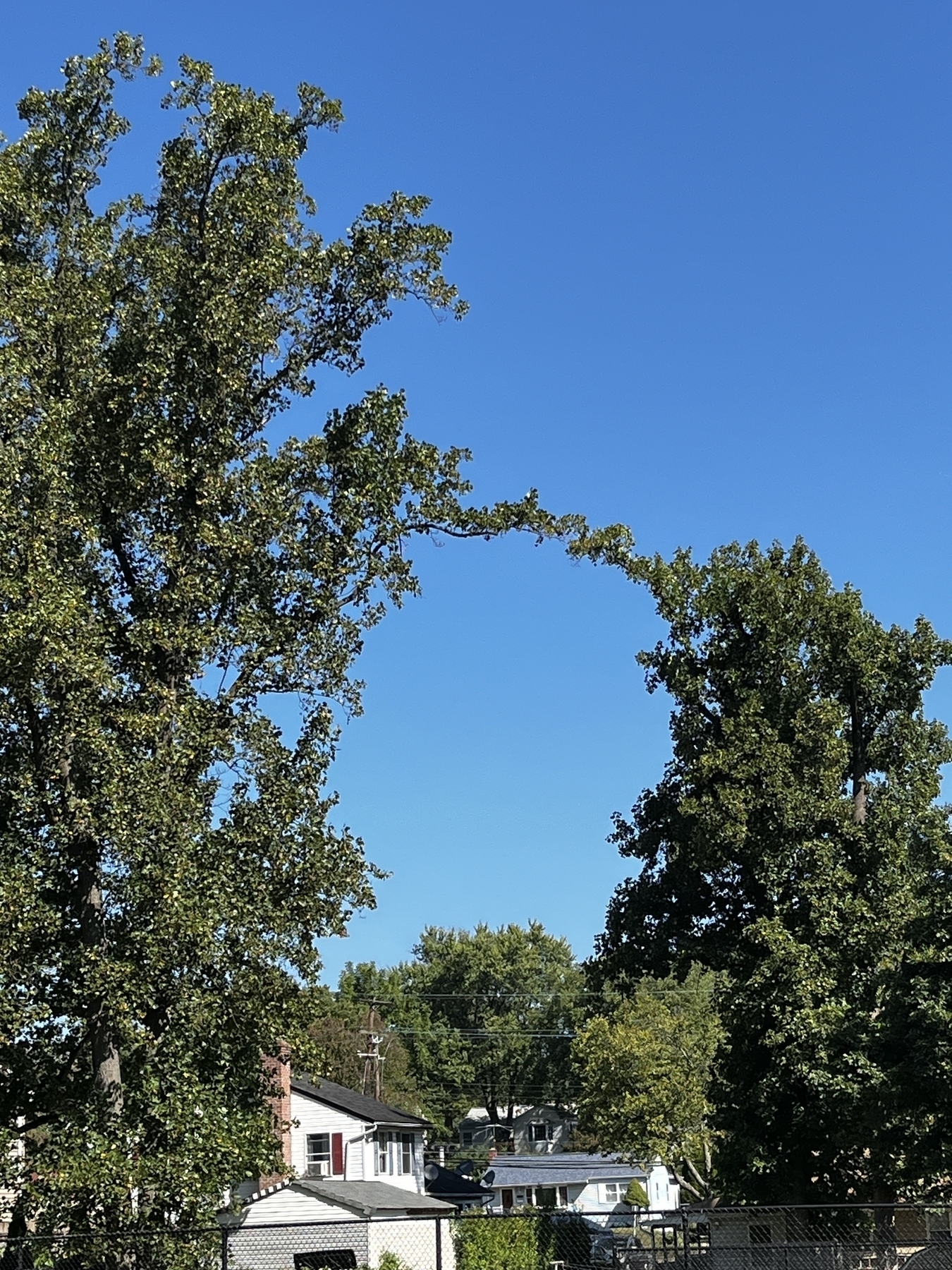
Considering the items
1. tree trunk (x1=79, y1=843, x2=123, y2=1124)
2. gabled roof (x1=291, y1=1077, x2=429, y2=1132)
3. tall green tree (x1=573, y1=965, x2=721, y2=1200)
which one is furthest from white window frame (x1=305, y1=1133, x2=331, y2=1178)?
tree trunk (x1=79, y1=843, x2=123, y2=1124)

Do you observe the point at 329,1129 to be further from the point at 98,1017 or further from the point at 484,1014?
the point at 484,1014

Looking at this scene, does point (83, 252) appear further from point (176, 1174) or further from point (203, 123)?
point (176, 1174)

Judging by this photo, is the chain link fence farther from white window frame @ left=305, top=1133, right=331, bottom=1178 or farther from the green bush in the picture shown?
white window frame @ left=305, top=1133, right=331, bottom=1178

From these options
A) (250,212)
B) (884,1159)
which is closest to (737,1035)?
(884,1159)

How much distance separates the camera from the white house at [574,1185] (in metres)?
60.2

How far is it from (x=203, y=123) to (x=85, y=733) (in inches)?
351

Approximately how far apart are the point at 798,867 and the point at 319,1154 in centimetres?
2114

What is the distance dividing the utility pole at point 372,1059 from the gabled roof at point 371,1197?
21099 mm

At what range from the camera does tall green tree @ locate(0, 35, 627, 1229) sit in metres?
15.1

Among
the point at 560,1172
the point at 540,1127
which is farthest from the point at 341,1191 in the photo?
the point at 540,1127

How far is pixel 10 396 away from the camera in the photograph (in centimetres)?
1595

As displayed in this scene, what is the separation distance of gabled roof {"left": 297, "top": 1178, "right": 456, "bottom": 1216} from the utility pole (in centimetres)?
2110

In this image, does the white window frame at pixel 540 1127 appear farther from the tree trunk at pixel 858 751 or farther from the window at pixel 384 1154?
the tree trunk at pixel 858 751

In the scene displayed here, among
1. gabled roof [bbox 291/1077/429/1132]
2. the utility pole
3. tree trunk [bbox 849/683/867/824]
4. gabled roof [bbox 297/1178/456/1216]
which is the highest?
tree trunk [bbox 849/683/867/824]
